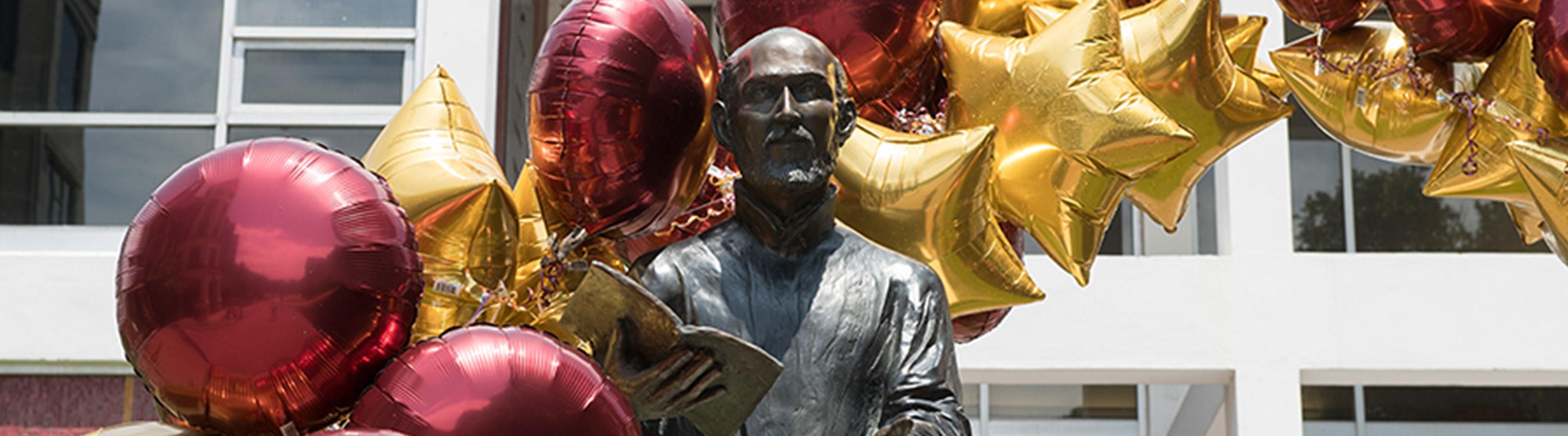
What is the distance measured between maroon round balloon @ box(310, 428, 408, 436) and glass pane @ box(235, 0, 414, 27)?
5832 mm

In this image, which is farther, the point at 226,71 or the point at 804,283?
the point at 226,71

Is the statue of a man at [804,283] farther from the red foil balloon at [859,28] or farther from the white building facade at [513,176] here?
the white building facade at [513,176]

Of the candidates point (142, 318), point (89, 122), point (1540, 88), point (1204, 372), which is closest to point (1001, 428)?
point (1204, 372)

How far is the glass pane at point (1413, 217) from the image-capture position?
35.1 ft

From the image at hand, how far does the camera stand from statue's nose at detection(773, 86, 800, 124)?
7.89ft

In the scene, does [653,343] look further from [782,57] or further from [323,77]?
[323,77]

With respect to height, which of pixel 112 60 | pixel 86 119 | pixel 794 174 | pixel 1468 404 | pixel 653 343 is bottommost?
pixel 1468 404

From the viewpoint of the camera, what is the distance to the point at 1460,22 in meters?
3.52

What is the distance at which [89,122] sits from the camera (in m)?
7.95

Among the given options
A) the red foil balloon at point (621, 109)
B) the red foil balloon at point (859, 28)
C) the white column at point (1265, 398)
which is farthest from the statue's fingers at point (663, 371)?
the white column at point (1265, 398)

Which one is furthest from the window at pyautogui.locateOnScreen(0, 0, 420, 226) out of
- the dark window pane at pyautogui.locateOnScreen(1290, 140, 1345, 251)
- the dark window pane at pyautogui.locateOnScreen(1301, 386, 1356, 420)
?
the dark window pane at pyautogui.locateOnScreen(1301, 386, 1356, 420)

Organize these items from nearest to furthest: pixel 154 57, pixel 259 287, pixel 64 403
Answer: pixel 259 287
pixel 64 403
pixel 154 57

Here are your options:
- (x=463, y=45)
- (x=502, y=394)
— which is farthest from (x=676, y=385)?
(x=463, y=45)

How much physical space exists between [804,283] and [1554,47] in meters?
1.71
